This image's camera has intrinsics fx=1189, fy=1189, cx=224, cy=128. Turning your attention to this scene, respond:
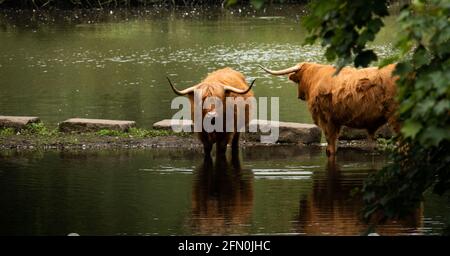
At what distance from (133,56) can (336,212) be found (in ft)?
62.9

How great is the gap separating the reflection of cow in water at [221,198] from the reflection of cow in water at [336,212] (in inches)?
23.5

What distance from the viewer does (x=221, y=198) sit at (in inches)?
488

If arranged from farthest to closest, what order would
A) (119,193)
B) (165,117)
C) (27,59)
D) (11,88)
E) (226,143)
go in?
(27,59)
(11,88)
(165,117)
(226,143)
(119,193)

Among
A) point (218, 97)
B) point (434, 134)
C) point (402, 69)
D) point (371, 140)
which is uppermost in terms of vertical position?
point (402, 69)

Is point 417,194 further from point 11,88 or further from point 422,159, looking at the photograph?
point 11,88

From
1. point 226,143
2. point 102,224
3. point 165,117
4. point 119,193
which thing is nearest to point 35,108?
point 165,117

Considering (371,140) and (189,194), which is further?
(371,140)

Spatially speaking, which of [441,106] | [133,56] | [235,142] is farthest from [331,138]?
[133,56]

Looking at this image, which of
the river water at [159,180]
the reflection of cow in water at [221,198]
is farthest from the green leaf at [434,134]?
the reflection of cow in water at [221,198]

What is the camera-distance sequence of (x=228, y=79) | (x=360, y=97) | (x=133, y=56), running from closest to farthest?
(x=360, y=97)
(x=228, y=79)
(x=133, y=56)

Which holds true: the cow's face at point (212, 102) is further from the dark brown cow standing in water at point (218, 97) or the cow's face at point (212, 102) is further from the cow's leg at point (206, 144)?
the cow's leg at point (206, 144)

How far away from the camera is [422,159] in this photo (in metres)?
7.63

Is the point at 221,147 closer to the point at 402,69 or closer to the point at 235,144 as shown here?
the point at 235,144

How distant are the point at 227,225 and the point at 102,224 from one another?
1.16m
